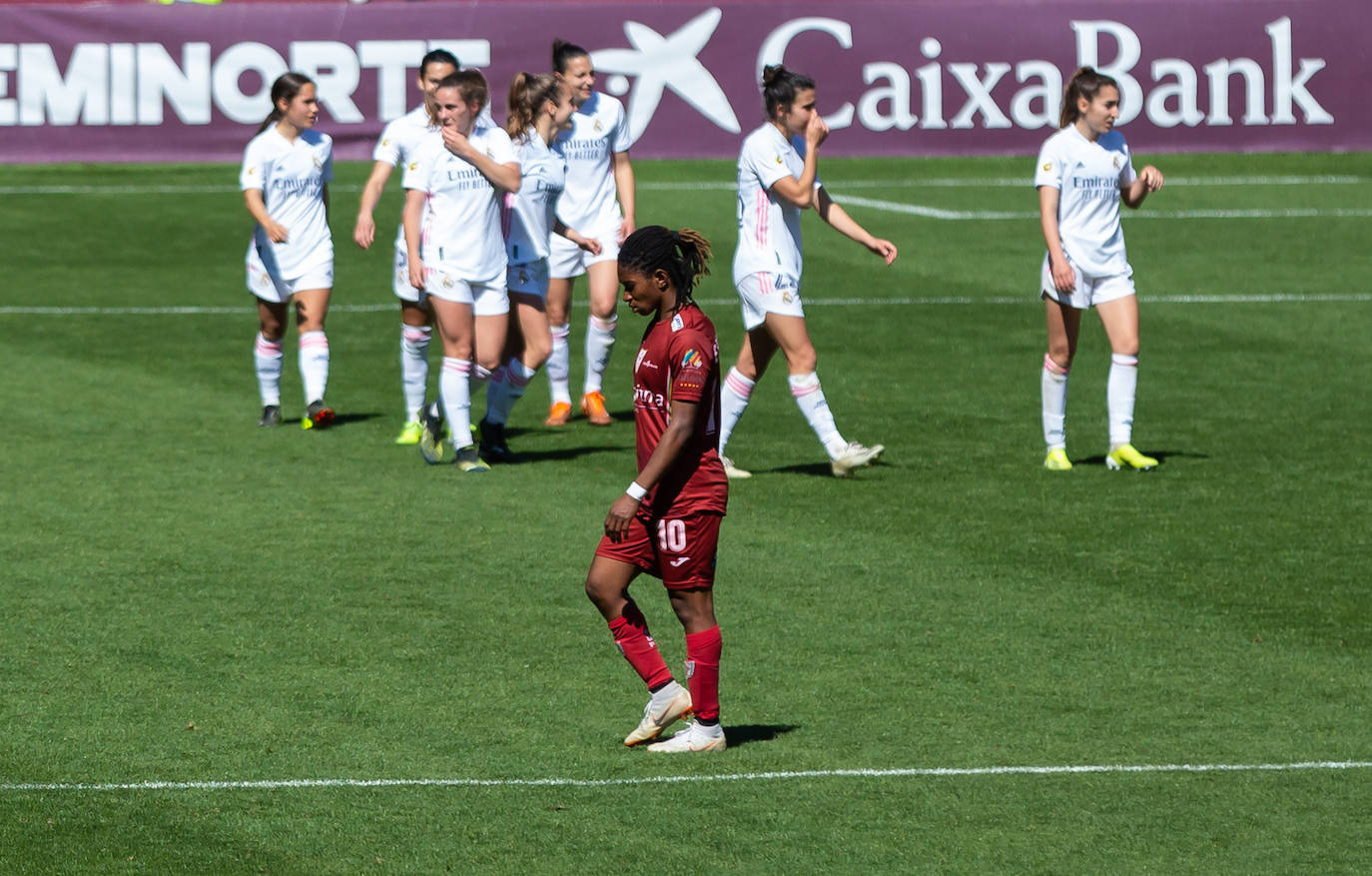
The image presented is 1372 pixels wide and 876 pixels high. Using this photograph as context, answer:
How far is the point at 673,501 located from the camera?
7.25 meters

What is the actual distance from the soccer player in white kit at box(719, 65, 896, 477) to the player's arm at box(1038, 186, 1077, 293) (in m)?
0.95

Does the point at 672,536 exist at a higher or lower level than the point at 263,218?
lower

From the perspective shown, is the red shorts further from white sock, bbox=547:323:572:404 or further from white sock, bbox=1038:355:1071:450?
white sock, bbox=547:323:572:404

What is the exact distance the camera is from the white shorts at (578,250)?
14.7 meters

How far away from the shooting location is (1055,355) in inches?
501

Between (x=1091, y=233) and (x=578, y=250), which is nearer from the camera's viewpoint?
(x=1091, y=233)

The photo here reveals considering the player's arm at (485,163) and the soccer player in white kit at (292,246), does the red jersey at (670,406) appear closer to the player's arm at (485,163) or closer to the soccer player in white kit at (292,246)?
the player's arm at (485,163)

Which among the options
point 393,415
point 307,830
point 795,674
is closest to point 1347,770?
point 795,674

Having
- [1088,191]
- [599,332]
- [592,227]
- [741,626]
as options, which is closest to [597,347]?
[599,332]

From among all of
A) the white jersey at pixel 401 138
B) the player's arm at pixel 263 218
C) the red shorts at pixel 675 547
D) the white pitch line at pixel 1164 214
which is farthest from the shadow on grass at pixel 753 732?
the white pitch line at pixel 1164 214

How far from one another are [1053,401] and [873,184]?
1565 centimetres

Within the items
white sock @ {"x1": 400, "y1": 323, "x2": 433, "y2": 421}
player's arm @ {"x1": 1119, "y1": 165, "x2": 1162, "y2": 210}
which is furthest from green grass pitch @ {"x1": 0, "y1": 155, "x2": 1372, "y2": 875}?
player's arm @ {"x1": 1119, "y1": 165, "x2": 1162, "y2": 210}

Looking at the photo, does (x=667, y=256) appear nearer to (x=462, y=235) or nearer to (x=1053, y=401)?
(x=462, y=235)

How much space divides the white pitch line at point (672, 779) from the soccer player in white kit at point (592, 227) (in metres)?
7.59
